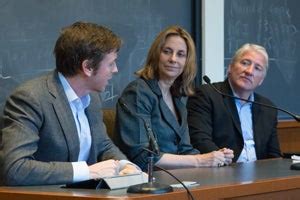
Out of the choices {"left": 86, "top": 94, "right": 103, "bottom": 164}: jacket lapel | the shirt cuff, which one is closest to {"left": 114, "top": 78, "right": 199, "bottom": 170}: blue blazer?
{"left": 86, "top": 94, "right": 103, "bottom": 164}: jacket lapel

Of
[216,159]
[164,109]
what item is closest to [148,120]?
[164,109]

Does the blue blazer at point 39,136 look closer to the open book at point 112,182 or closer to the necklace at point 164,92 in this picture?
the open book at point 112,182

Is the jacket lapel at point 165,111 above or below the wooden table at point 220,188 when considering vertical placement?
above

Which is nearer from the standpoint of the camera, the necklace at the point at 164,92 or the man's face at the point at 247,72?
the necklace at the point at 164,92

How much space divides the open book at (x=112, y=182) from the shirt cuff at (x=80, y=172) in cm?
10

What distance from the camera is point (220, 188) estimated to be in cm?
246

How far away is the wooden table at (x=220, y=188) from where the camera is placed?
7.45 feet

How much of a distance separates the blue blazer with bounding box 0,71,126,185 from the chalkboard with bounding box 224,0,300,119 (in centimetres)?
232

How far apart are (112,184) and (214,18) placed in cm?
260

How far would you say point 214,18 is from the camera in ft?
15.6

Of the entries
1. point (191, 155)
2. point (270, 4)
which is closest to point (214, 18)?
point (270, 4)

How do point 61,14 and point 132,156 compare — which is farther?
point 61,14

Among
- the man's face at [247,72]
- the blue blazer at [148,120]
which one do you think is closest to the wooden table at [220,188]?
the blue blazer at [148,120]

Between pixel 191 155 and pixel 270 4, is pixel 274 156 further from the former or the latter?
pixel 270 4
